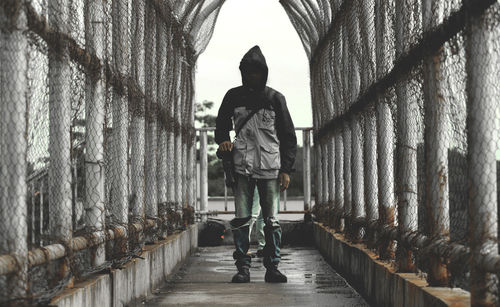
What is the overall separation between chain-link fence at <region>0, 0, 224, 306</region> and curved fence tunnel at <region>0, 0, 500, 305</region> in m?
0.01

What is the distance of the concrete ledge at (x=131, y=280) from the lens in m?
4.60

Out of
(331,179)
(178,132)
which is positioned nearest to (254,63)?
(178,132)

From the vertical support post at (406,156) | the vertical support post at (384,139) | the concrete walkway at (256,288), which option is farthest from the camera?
the concrete walkway at (256,288)

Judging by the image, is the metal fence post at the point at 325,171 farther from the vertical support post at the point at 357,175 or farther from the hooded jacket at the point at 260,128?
the hooded jacket at the point at 260,128

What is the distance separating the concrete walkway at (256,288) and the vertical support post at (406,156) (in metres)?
1.31

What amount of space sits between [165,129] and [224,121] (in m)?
1.88

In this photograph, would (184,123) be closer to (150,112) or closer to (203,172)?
(203,172)

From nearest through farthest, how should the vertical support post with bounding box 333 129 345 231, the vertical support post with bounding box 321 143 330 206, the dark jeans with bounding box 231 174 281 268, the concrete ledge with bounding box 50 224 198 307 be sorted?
the concrete ledge with bounding box 50 224 198 307 → the dark jeans with bounding box 231 174 281 268 → the vertical support post with bounding box 333 129 345 231 → the vertical support post with bounding box 321 143 330 206

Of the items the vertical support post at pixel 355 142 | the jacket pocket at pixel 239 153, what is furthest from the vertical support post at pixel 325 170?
the jacket pocket at pixel 239 153

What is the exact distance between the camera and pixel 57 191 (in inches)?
187

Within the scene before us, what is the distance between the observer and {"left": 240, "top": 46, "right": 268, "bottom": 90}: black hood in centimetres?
764

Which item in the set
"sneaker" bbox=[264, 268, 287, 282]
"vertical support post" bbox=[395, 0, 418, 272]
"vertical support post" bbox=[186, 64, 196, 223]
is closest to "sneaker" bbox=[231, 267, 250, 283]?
"sneaker" bbox=[264, 268, 287, 282]

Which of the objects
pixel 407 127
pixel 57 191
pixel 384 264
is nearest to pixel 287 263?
pixel 384 264

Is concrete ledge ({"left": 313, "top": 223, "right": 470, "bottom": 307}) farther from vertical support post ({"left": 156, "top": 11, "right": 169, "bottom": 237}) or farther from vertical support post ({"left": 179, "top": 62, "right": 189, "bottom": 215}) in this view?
vertical support post ({"left": 179, "top": 62, "right": 189, "bottom": 215})
